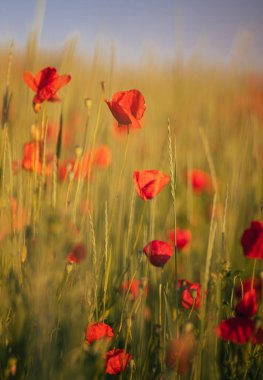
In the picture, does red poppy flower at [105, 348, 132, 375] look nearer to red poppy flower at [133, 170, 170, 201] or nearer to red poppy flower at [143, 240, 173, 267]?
red poppy flower at [143, 240, 173, 267]

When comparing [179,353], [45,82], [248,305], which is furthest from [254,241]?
[45,82]

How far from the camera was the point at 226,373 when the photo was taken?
2.43 ft

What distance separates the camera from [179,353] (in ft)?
1.90

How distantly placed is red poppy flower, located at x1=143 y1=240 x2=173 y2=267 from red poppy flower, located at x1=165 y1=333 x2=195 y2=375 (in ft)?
0.46

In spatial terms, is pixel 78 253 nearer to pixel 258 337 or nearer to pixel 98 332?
pixel 98 332

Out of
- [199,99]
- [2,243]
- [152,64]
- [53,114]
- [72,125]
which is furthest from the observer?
[199,99]

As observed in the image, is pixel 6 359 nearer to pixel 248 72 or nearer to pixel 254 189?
pixel 254 189

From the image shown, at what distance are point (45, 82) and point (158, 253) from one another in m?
0.37

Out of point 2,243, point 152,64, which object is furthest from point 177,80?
point 2,243

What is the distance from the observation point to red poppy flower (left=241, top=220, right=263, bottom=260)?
730 millimetres

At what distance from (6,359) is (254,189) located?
3.06ft

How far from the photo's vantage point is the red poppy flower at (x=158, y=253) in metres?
0.71

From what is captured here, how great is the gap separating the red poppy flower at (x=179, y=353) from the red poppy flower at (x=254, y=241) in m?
0.20

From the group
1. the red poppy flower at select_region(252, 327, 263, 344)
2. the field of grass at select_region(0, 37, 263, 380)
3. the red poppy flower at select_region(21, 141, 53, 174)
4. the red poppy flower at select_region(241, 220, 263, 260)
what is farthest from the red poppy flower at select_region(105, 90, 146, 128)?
the red poppy flower at select_region(252, 327, 263, 344)
